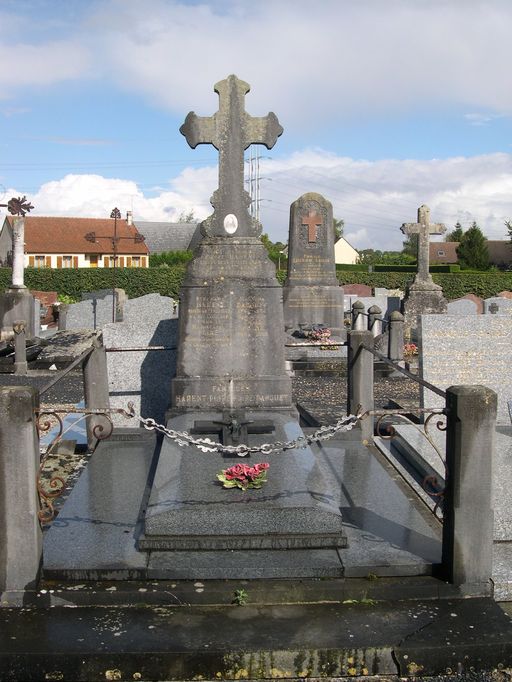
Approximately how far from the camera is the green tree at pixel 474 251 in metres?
56.8

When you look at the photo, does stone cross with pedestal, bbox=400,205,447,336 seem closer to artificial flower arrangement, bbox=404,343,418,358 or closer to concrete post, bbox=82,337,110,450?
artificial flower arrangement, bbox=404,343,418,358

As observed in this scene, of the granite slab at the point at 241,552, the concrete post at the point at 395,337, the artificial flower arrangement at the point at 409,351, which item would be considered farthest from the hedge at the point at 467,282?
the granite slab at the point at 241,552

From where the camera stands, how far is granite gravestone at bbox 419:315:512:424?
325 inches

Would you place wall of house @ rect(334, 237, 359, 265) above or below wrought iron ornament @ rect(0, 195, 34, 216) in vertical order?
above

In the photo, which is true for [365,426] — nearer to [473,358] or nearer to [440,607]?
[473,358]

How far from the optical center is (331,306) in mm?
18453

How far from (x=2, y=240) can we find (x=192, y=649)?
7345cm

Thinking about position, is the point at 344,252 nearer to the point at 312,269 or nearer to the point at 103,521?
the point at 312,269

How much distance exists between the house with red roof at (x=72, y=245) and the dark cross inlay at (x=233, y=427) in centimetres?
5659

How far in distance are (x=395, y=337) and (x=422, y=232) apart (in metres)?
7.03

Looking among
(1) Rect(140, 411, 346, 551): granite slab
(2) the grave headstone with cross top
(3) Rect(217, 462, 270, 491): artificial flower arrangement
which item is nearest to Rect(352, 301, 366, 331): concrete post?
(2) the grave headstone with cross top

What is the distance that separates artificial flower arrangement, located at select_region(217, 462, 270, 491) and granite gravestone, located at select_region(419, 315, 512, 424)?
11.5 ft

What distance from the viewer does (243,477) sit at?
5258mm

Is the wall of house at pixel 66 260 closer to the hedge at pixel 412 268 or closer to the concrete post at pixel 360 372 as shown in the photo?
the hedge at pixel 412 268
